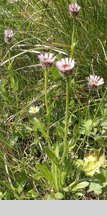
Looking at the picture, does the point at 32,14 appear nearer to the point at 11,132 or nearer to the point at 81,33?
the point at 81,33

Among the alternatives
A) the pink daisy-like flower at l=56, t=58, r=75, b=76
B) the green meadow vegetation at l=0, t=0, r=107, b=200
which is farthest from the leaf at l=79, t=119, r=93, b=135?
the pink daisy-like flower at l=56, t=58, r=75, b=76

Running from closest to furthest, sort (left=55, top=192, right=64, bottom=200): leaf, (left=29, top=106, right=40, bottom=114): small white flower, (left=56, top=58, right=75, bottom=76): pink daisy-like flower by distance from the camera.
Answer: (left=56, top=58, right=75, bottom=76): pink daisy-like flower
(left=55, top=192, right=64, bottom=200): leaf
(left=29, top=106, right=40, bottom=114): small white flower

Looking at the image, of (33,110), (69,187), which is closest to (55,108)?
(33,110)

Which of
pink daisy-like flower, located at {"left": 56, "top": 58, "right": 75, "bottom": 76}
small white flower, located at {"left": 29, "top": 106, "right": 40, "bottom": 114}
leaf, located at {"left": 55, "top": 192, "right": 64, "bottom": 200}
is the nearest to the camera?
pink daisy-like flower, located at {"left": 56, "top": 58, "right": 75, "bottom": 76}

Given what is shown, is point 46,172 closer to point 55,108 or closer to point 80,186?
point 80,186

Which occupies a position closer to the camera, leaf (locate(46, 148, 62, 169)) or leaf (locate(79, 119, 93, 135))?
leaf (locate(46, 148, 62, 169))

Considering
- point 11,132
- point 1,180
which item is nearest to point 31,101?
point 11,132

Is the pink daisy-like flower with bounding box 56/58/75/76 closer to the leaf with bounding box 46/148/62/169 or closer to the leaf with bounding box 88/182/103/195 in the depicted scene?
the leaf with bounding box 46/148/62/169

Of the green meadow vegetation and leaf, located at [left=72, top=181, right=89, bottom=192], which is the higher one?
the green meadow vegetation

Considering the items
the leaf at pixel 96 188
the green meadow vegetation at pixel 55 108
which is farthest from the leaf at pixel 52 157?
the leaf at pixel 96 188
